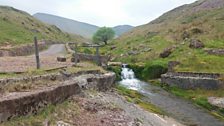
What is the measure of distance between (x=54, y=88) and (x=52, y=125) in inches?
139

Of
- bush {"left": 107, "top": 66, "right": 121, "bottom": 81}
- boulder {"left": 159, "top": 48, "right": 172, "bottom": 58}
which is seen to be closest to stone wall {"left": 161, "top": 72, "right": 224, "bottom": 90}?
bush {"left": 107, "top": 66, "right": 121, "bottom": 81}

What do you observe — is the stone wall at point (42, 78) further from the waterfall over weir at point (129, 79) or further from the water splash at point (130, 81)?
the waterfall over weir at point (129, 79)

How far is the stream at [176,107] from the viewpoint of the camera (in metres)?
Answer: 41.8

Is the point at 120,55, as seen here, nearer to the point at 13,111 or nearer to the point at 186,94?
the point at 186,94

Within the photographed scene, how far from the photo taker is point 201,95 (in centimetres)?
5812

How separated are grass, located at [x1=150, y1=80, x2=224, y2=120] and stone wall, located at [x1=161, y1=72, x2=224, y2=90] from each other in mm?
876

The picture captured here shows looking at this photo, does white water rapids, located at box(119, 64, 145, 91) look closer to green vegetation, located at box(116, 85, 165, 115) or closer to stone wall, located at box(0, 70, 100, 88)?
green vegetation, located at box(116, 85, 165, 115)

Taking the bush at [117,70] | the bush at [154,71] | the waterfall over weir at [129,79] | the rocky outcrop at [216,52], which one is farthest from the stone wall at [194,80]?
the rocky outcrop at [216,52]

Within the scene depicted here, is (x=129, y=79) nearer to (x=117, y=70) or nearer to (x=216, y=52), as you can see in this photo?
(x=117, y=70)

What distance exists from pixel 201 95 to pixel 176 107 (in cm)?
1064

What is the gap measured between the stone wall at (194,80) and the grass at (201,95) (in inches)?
34.5

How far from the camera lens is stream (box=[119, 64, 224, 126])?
41750 millimetres

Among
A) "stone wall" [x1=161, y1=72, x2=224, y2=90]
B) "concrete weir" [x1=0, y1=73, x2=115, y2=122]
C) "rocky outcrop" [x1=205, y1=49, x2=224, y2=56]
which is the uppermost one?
"rocky outcrop" [x1=205, y1=49, x2=224, y2=56]

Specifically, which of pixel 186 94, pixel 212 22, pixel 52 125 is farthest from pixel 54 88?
pixel 212 22
